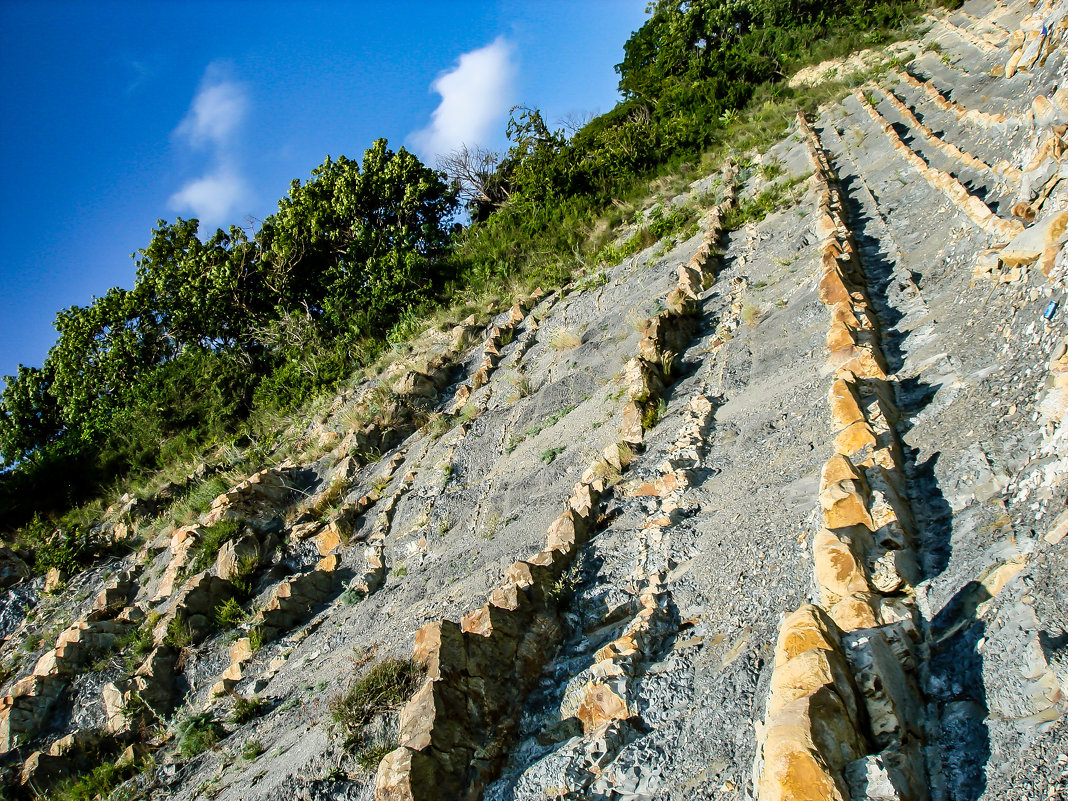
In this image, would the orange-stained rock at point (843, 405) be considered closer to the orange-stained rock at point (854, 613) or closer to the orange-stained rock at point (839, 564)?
the orange-stained rock at point (839, 564)

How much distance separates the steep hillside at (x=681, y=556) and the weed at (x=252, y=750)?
7 centimetres

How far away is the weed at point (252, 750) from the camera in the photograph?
473cm

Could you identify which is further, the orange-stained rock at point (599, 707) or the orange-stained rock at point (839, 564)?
the orange-stained rock at point (599, 707)

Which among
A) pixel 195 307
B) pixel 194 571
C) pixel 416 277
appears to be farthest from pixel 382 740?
pixel 195 307

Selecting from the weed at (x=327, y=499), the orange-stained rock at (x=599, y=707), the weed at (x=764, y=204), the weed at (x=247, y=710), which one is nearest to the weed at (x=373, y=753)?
the orange-stained rock at (x=599, y=707)

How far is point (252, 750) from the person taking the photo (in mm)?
4777

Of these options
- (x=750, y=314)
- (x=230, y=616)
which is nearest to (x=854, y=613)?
(x=750, y=314)

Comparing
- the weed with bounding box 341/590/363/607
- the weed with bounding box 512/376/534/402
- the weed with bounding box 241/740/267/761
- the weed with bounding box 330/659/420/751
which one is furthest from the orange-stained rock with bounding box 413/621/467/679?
the weed with bounding box 512/376/534/402

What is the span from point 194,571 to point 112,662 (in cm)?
131

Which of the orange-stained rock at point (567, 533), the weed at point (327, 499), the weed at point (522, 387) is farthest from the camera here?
the weed at point (522, 387)

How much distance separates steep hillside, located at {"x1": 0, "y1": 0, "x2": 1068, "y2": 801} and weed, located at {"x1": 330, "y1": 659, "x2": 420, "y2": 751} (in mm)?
22

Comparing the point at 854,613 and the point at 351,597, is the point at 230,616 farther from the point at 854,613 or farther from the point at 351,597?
the point at 854,613

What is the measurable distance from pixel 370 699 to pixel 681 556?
2.11m

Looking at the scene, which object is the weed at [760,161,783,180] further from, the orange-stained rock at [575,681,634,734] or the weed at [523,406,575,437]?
the orange-stained rock at [575,681,634,734]
